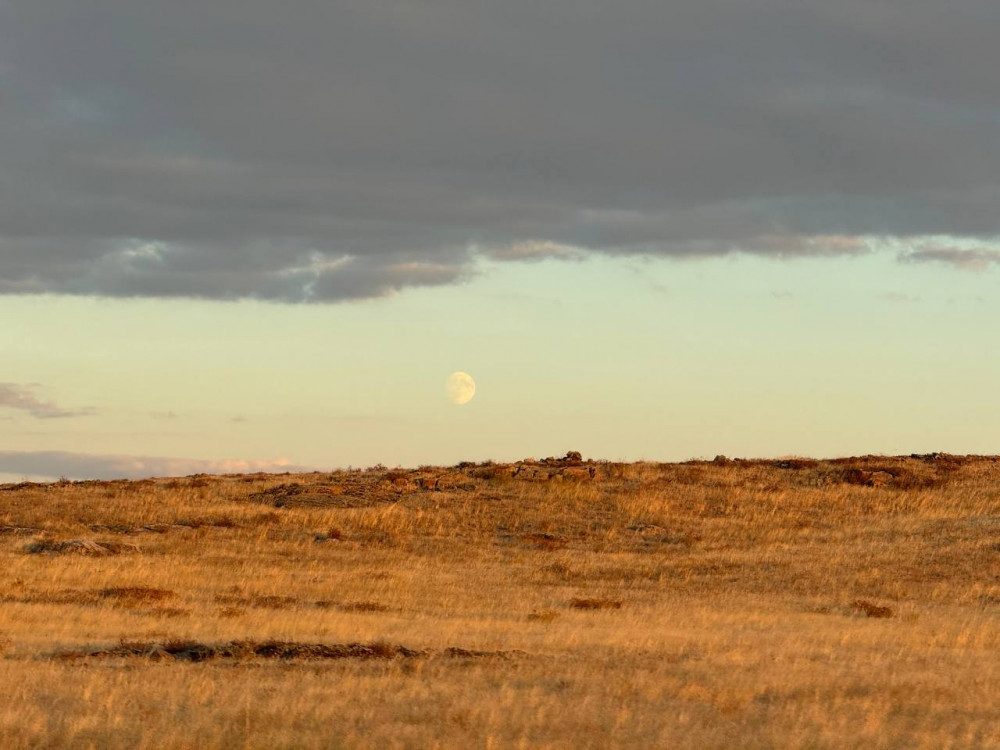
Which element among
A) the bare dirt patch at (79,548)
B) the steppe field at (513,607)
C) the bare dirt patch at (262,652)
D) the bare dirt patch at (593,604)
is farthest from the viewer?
the bare dirt patch at (79,548)

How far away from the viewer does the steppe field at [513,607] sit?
15633 millimetres

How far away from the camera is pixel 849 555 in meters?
→ 43.7

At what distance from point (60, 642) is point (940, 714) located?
52.5 feet

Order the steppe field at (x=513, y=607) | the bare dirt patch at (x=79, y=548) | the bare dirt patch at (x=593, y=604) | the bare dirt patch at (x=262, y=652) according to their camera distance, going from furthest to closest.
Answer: the bare dirt patch at (x=79, y=548)
the bare dirt patch at (x=593, y=604)
the bare dirt patch at (x=262, y=652)
the steppe field at (x=513, y=607)

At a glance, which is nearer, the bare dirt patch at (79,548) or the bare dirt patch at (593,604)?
the bare dirt patch at (593,604)

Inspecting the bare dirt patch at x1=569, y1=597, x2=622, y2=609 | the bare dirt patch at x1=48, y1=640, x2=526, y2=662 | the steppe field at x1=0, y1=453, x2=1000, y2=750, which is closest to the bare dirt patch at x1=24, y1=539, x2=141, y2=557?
the steppe field at x1=0, y1=453, x2=1000, y2=750

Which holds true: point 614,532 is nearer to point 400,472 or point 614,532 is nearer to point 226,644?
point 400,472

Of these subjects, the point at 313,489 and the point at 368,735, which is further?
the point at 313,489

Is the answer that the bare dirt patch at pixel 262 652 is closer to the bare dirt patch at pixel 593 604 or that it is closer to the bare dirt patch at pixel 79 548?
the bare dirt patch at pixel 593 604

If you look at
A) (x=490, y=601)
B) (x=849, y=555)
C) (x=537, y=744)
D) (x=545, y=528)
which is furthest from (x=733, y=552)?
(x=537, y=744)

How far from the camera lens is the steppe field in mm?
15633

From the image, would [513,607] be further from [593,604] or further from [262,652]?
[262,652]

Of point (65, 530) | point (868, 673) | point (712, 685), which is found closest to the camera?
point (712, 685)

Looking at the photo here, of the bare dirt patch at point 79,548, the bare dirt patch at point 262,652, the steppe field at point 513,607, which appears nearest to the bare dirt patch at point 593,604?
the steppe field at point 513,607
